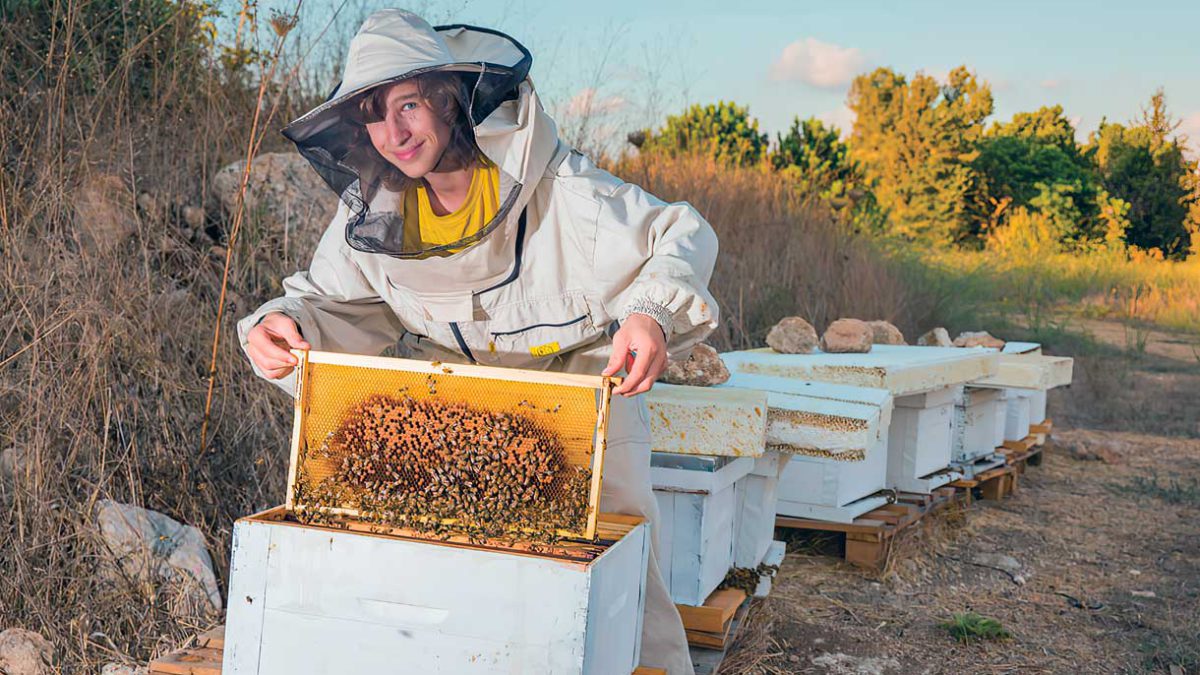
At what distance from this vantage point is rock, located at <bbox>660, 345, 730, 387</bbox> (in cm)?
315

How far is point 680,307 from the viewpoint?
5.50 ft

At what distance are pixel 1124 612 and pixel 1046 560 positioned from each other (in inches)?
24.7

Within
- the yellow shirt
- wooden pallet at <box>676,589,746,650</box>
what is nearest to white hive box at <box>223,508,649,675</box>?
the yellow shirt

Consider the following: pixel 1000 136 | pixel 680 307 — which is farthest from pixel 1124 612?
pixel 1000 136

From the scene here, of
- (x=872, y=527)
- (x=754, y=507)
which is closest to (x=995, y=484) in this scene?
→ (x=872, y=527)

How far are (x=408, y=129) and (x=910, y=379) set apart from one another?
2.29 m

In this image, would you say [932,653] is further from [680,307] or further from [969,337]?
[969,337]

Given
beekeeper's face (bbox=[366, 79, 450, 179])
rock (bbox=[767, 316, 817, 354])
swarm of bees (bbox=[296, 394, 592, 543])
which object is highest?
beekeeper's face (bbox=[366, 79, 450, 179])

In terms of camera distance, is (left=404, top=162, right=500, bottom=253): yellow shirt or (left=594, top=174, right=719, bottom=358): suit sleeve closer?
(left=594, top=174, right=719, bottom=358): suit sleeve

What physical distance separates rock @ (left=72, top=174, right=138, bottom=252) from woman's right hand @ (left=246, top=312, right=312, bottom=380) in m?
2.00

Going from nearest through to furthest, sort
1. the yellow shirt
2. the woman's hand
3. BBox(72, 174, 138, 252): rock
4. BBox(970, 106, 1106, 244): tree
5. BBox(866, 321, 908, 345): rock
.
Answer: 1. the woman's hand
2. the yellow shirt
3. BBox(72, 174, 138, 252): rock
4. BBox(866, 321, 908, 345): rock
5. BBox(970, 106, 1106, 244): tree

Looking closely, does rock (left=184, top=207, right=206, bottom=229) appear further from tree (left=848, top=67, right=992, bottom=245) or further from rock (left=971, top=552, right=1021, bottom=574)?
tree (left=848, top=67, right=992, bottom=245)

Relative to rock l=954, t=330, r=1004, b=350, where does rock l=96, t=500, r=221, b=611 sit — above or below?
below

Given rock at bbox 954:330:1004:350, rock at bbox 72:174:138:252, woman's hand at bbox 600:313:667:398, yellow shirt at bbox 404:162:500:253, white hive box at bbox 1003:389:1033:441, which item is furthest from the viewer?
white hive box at bbox 1003:389:1033:441
